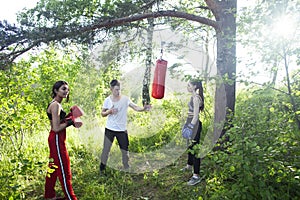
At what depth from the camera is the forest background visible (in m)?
2.19

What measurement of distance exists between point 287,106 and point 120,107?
209cm

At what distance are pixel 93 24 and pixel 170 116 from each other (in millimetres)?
2484

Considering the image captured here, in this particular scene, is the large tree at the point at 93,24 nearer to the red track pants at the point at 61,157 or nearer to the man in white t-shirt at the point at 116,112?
the man in white t-shirt at the point at 116,112

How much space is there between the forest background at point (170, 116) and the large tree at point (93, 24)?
4 centimetres

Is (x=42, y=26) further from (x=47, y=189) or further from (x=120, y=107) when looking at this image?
(x=47, y=189)

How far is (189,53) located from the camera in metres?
3.75

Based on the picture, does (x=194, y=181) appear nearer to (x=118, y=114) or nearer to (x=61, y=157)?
(x=118, y=114)

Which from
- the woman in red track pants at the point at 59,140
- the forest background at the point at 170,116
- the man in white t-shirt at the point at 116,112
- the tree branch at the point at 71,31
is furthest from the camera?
the man in white t-shirt at the point at 116,112

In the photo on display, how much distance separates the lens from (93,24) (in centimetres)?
369

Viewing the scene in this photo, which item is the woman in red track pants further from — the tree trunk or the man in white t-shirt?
the tree trunk

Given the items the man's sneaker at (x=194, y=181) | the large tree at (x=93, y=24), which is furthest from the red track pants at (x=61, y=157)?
the man's sneaker at (x=194, y=181)

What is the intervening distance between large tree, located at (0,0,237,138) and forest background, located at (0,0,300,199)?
0.04 m

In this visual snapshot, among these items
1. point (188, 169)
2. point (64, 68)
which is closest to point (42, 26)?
point (188, 169)

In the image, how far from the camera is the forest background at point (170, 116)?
2191 millimetres
